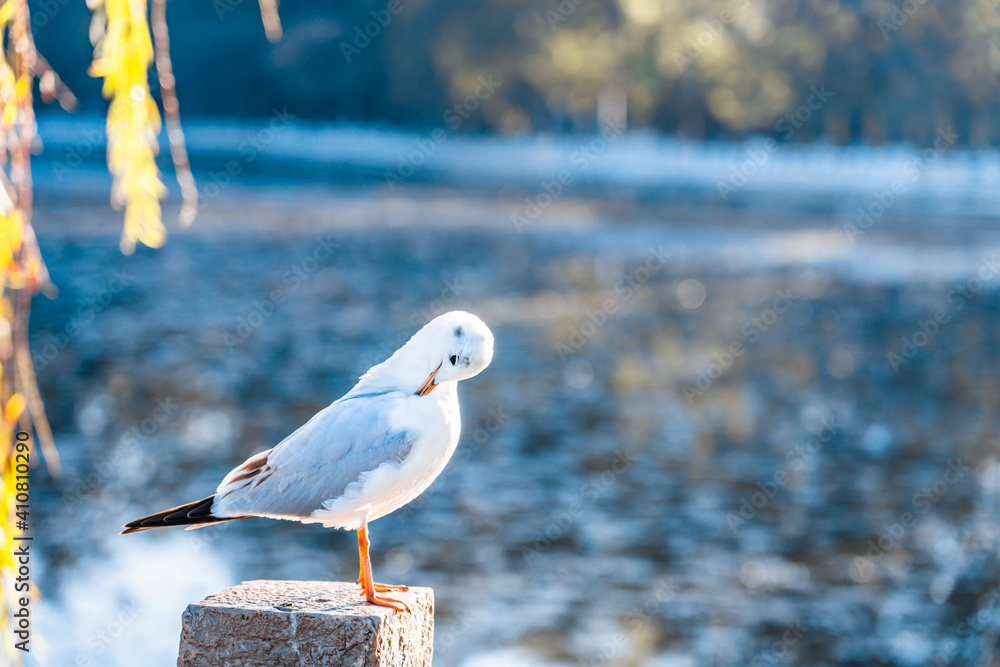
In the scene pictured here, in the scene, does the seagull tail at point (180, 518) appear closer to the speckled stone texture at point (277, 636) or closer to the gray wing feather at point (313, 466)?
the gray wing feather at point (313, 466)

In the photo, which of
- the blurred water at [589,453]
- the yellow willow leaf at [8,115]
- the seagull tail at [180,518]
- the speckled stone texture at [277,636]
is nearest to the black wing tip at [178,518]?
the seagull tail at [180,518]

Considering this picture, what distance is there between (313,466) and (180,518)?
371 millimetres

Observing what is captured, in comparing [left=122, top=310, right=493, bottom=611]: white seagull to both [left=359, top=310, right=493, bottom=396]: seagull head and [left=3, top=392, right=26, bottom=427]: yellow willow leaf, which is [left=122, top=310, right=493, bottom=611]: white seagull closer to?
[left=359, top=310, right=493, bottom=396]: seagull head

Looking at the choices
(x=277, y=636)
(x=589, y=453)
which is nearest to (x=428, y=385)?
(x=277, y=636)

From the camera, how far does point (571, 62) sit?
50594 mm

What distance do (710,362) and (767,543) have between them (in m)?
6.32

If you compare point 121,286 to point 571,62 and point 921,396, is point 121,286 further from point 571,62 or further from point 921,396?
point 571,62

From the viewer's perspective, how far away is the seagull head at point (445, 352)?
2.76m

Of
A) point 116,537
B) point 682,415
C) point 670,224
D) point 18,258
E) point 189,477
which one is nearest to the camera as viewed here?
point 18,258

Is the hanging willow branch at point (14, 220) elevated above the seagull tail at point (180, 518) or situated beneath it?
elevated above

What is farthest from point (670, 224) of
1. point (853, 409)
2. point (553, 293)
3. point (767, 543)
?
point (767, 543)

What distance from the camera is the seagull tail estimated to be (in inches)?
111

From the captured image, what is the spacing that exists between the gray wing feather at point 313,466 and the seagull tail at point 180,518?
2cm

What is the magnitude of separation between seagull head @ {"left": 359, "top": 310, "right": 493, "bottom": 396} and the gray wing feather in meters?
0.10
